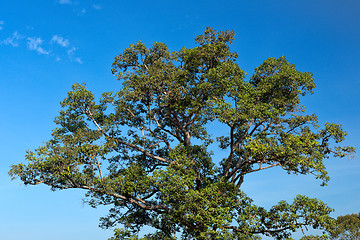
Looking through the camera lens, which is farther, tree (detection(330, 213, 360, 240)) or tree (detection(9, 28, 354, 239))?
tree (detection(330, 213, 360, 240))

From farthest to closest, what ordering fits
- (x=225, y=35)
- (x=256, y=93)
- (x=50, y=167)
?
(x=225, y=35), (x=256, y=93), (x=50, y=167)

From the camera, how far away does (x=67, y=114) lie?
53.5ft

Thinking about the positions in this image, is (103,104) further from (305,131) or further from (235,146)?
(305,131)

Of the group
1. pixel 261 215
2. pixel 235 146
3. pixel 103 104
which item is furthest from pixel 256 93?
pixel 103 104

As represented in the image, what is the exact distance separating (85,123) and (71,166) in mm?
3180

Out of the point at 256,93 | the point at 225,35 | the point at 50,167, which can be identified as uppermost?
the point at 225,35

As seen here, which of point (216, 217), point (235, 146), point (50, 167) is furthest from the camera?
point (235, 146)

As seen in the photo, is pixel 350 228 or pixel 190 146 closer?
pixel 190 146

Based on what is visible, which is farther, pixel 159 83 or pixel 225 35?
pixel 225 35

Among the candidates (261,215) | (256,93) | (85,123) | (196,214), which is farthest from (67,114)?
(261,215)

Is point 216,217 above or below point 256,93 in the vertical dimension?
below

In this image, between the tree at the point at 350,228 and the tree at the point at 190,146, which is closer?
the tree at the point at 190,146

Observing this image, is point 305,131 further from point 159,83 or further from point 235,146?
point 159,83

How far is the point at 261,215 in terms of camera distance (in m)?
14.1
